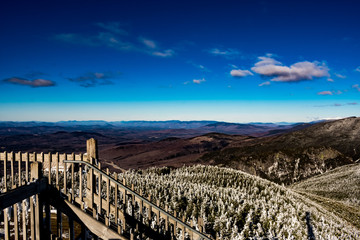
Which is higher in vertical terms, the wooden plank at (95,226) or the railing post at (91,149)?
the railing post at (91,149)

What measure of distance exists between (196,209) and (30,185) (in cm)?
551

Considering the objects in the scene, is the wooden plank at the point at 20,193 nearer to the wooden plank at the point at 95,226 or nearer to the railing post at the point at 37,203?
the railing post at the point at 37,203

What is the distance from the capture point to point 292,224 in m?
7.84

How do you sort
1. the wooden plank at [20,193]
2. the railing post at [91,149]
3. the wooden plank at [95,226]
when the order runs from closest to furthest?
1. the wooden plank at [20,193]
2. the wooden plank at [95,226]
3. the railing post at [91,149]

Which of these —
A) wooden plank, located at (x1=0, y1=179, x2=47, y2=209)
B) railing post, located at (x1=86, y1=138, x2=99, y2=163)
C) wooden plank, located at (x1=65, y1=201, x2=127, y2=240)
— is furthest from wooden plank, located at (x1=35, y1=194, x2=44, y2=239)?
railing post, located at (x1=86, y1=138, x2=99, y2=163)

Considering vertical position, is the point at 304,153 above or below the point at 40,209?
below

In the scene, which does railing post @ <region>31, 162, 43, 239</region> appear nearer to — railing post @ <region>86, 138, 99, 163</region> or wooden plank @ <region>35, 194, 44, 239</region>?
wooden plank @ <region>35, 194, 44, 239</region>

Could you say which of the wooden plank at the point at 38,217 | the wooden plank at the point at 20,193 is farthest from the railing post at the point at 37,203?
the wooden plank at the point at 20,193

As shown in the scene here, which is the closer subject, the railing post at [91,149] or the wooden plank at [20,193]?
the wooden plank at [20,193]

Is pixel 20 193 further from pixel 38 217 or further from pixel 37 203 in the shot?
pixel 38 217

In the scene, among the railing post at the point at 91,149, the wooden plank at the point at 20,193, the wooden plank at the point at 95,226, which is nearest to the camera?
the wooden plank at the point at 20,193

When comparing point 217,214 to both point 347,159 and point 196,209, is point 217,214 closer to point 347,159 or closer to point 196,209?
point 196,209

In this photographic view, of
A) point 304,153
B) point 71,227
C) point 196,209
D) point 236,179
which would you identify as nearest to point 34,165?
point 71,227

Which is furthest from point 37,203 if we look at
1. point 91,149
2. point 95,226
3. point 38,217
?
point 91,149
